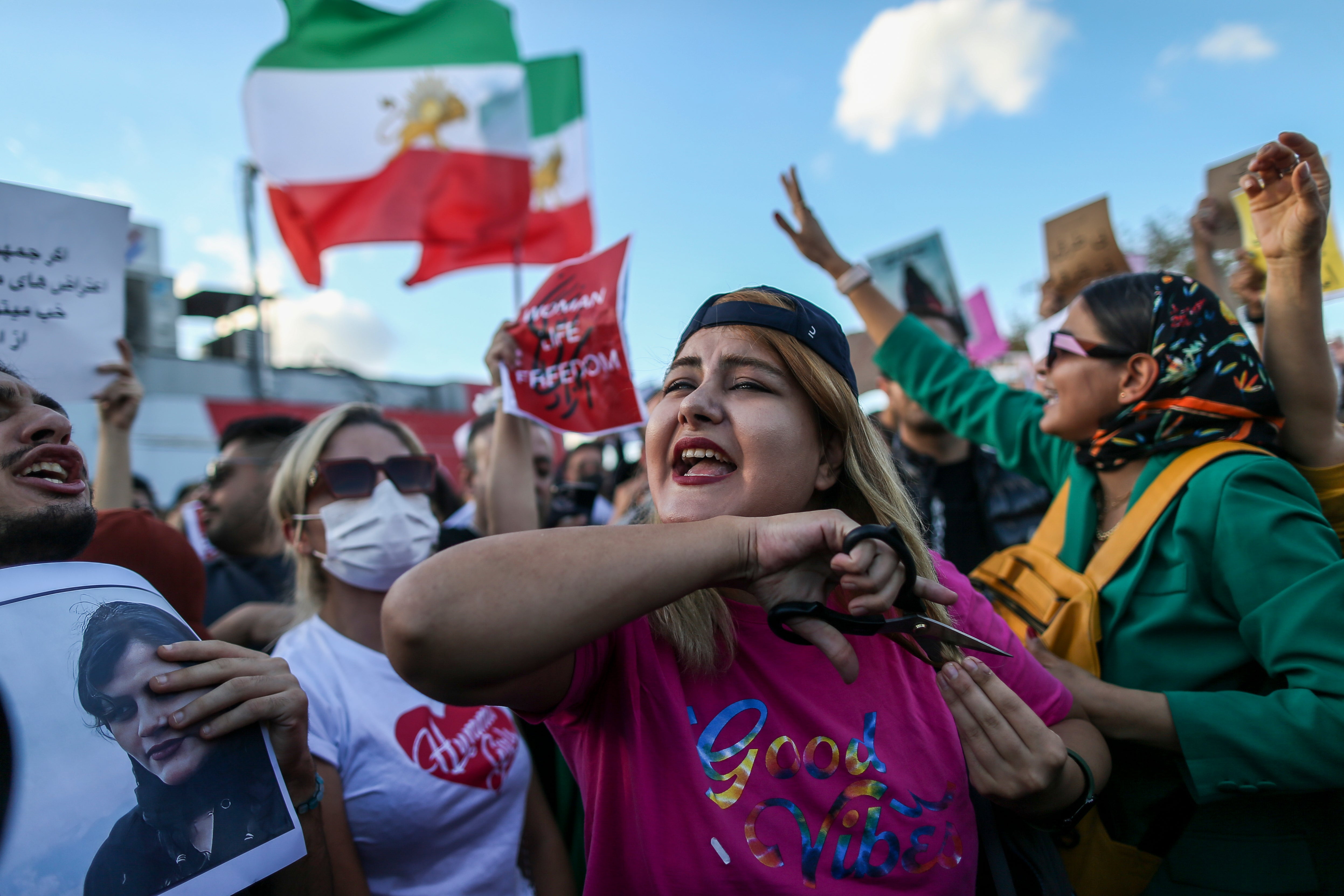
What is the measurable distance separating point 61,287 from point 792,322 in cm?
233

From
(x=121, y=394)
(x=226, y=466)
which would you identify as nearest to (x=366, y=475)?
(x=121, y=394)

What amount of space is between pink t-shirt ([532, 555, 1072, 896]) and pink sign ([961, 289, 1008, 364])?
572cm

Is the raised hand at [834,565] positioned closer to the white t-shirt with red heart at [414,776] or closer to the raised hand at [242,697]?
the raised hand at [242,697]

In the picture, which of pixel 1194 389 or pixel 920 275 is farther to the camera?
pixel 920 275

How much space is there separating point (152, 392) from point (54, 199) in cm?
2021

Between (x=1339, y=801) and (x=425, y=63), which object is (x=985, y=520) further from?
(x=425, y=63)

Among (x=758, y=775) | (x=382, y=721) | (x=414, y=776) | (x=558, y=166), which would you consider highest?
(x=558, y=166)

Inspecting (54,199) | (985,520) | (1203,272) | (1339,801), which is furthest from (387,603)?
(1203,272)

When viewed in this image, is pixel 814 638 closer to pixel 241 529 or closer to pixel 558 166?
pixel 241 529

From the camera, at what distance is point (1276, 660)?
1.88 m

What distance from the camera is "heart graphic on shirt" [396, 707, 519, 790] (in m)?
2.18

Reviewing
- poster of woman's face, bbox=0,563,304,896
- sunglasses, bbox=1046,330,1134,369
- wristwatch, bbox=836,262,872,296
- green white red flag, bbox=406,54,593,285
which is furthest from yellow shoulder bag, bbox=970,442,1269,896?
green white red flag, bbox=406,54,593,285

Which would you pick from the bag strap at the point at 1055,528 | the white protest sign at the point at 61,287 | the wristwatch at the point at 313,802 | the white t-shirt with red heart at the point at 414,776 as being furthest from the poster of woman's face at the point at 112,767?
the bag strap at the point at 1055,528

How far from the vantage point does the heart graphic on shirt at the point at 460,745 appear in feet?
7.16
